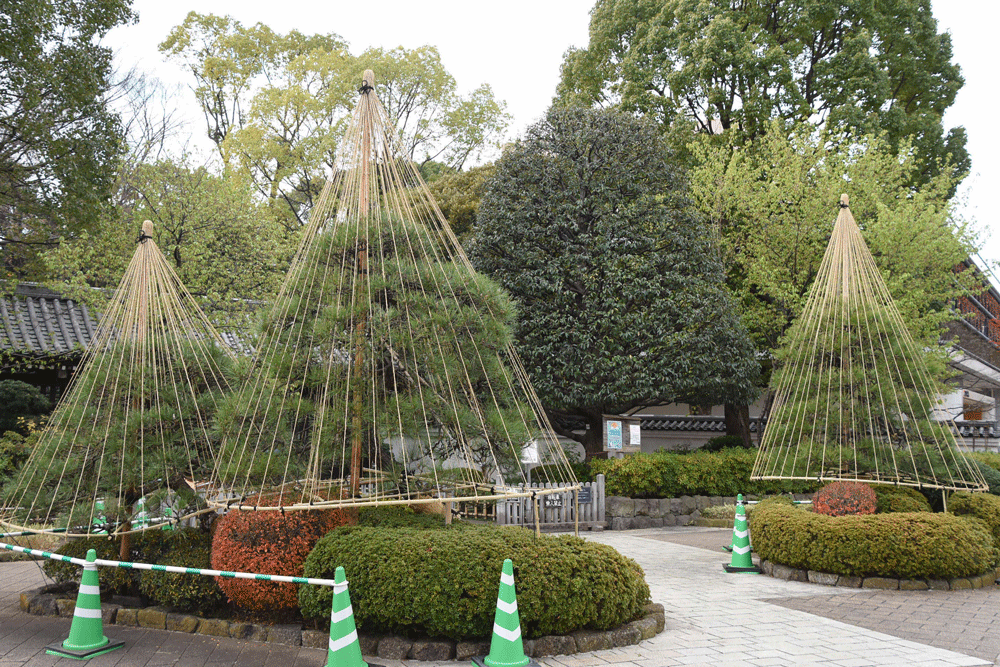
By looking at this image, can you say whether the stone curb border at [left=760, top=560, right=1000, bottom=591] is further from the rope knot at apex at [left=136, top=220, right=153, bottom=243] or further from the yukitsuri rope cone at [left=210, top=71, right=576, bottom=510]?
the rope knot at apex at [left=136, top=220, right=153, bottom=243]

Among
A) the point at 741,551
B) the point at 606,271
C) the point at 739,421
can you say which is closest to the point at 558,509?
the point at 741,551

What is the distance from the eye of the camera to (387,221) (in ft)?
21.6

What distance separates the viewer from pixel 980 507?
366 inches

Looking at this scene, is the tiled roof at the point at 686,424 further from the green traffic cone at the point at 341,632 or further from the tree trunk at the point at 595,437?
the green traffic cone at the point at 341,632

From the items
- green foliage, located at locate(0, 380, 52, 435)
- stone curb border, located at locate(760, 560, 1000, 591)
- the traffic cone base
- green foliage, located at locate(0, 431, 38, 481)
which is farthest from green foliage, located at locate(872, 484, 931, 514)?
green foliage, located at locate(0, 380, 52, 435)

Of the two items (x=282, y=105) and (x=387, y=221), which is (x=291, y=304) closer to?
(x=387, y=221)

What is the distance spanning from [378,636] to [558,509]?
8.19 m

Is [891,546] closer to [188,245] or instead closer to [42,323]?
[188,245]

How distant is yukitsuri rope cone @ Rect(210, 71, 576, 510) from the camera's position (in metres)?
6.07

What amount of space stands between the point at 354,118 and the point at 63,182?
7.24 metres

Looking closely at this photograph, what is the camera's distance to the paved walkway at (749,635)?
17.4 ft

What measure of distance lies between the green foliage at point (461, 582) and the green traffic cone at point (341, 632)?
2.16 ft

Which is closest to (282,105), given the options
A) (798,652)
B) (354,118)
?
(354,118)

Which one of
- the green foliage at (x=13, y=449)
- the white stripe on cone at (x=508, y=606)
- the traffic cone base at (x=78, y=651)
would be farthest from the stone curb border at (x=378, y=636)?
the green foliage at (x=13, y=449)
